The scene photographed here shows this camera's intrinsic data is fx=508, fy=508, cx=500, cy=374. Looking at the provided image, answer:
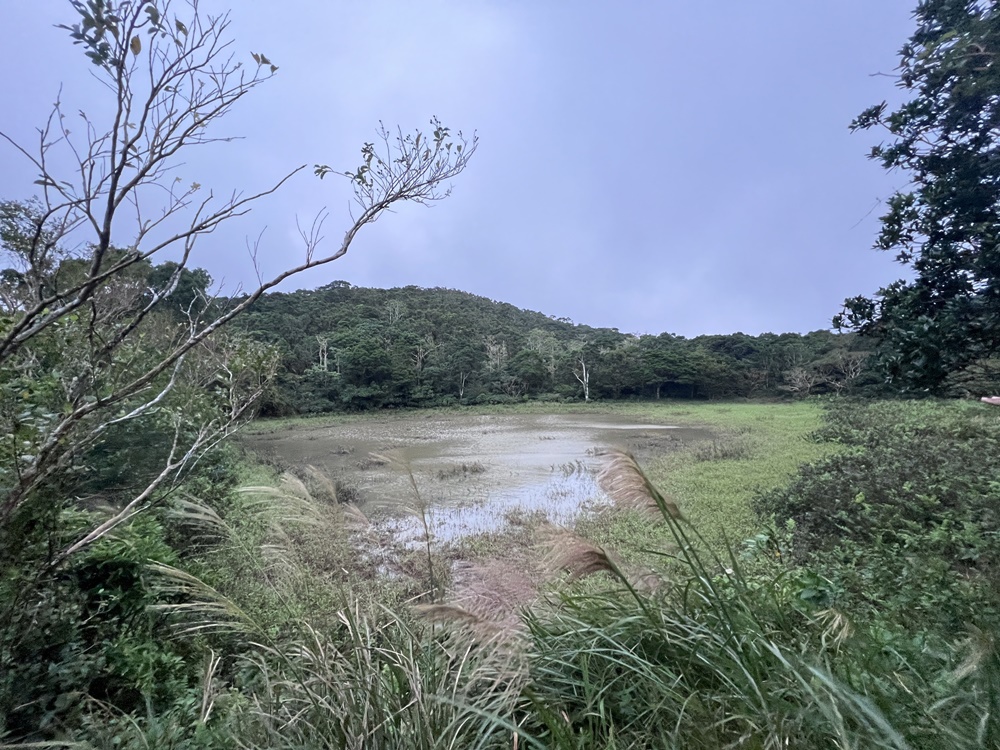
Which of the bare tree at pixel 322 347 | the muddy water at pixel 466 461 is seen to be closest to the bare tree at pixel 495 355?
the bare tree at pixel 322 347

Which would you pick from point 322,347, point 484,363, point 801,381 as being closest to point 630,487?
point 801,381

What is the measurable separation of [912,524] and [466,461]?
427 inches

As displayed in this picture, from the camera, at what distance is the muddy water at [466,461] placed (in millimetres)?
7543

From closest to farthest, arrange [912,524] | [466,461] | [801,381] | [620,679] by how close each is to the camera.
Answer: [620,679], [912,524], [466,461], [801,381]

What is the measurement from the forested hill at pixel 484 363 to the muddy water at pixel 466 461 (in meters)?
7.89

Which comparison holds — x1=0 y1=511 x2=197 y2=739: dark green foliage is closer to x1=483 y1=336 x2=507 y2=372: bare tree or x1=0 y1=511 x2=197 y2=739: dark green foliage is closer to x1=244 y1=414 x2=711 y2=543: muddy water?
x1=244 y1=414 x2=711 y2=543: muddy water

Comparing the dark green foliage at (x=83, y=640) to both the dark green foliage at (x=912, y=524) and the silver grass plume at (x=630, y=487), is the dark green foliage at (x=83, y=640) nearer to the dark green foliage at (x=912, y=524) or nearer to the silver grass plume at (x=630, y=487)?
the silver grass plume at (x=630, y=487)

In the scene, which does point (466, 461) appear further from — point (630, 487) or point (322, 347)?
point (322, 347)

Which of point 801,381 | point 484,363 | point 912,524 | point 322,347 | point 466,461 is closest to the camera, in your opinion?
point 912,524

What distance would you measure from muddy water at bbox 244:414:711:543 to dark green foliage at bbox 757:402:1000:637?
175cm

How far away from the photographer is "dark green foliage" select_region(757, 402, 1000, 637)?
2.61 m

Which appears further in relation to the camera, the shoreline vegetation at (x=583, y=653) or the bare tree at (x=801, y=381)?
the bare tree at (x=801, y=381)

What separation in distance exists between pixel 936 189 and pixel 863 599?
239cm

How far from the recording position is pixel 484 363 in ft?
136
